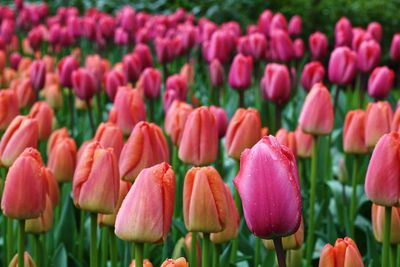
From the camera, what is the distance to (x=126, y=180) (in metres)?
2.23

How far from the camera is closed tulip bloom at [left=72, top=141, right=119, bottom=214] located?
6.46 ft

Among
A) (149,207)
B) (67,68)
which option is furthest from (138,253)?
(67,68)

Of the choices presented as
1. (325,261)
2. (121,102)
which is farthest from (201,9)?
(325,261)

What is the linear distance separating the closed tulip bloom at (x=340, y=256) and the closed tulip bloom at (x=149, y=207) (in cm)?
33

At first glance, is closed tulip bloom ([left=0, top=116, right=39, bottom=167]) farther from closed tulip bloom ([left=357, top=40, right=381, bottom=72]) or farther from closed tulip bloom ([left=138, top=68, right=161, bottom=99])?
closed tulip bloom ([left=357, top=40, right=381, bottom=72])

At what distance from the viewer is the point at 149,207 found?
1.70m

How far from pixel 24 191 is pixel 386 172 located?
0.84 meters

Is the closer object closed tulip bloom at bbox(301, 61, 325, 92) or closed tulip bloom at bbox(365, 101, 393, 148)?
closed tulip bloom at bbox(365, 101, 393, 148)

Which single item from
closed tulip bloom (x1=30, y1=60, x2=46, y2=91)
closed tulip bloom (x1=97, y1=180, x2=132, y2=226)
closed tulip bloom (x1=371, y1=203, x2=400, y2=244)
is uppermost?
closed tulip bloom (x1=30, y1=60, x2=46, y2=91)

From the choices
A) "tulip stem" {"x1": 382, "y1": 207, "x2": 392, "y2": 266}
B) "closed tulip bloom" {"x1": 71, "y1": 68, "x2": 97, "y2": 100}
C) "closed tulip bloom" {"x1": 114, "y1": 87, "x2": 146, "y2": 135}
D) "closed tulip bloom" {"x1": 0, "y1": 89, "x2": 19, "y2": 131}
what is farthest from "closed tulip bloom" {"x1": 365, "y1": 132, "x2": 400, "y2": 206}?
"closed tulip bloom" {"x1": 71, "y1": 68, "x2": 97, "y2": 100}

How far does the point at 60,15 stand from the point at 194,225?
5.92m

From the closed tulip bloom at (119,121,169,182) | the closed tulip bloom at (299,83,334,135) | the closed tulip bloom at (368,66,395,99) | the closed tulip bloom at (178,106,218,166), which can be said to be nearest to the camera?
the closed tulip bloom at (119,121,169,182)

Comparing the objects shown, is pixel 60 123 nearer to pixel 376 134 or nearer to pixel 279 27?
pixel 279 27

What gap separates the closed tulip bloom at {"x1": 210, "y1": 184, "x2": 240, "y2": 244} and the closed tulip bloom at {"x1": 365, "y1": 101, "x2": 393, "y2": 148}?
80 centimetres
